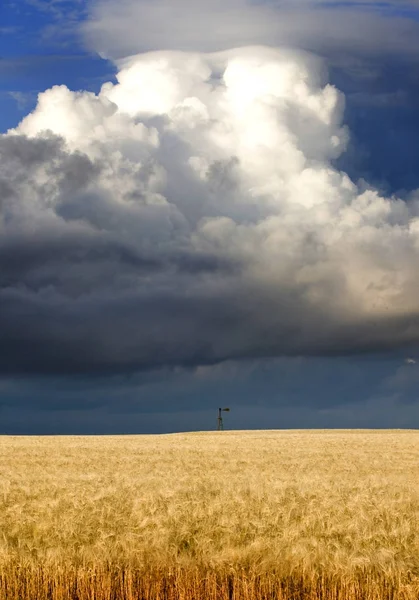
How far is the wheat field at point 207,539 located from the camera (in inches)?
479

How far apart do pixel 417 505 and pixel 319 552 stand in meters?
7.04

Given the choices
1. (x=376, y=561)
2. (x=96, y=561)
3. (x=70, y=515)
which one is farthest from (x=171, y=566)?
(x=70, y=515)

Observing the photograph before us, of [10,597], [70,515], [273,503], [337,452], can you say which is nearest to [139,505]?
[70,515]

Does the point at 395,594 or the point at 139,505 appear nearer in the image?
the point at 395,594

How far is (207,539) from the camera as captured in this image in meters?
15.9

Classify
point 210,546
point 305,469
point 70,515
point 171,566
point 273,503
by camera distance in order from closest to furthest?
point 171,566
point 210,546
point 70,515
point 273,503
point 305,469

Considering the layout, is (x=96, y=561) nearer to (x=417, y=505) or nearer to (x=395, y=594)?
(x=395, y=594)

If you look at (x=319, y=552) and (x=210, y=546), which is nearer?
(x=319, y=552)

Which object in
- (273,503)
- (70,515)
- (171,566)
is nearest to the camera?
(171,566)

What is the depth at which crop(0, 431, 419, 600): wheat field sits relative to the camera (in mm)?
12172

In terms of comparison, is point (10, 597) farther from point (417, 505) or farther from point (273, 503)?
point (417, 505)

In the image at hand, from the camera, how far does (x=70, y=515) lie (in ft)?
59.3

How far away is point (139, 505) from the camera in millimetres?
19109

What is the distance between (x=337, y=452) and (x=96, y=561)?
3836 cm
